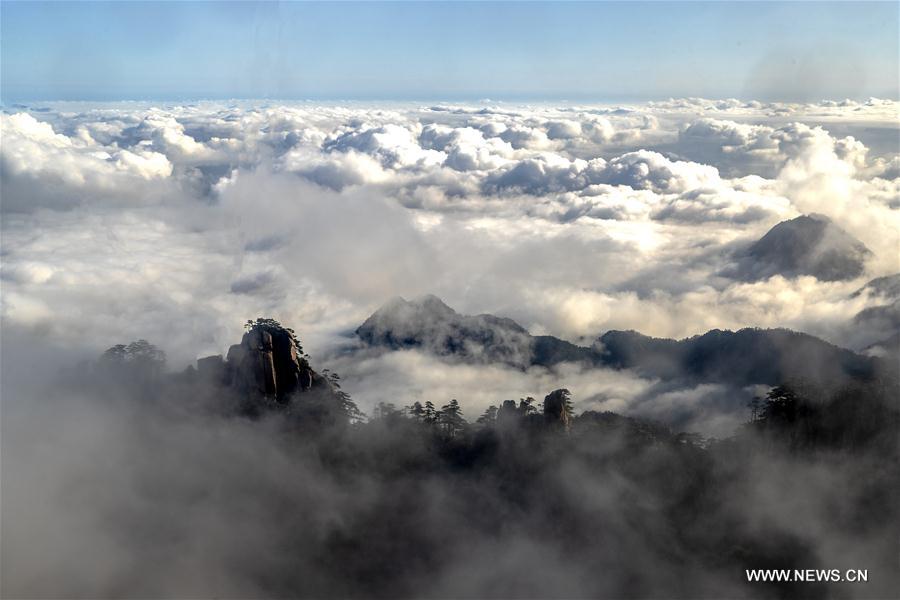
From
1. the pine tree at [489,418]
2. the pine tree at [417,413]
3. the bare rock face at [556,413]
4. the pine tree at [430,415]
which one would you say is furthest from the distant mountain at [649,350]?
the bare rock face at [556,413]

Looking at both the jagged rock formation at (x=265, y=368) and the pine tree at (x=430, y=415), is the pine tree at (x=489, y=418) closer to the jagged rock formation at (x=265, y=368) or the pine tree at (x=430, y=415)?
the pine tree at (x=430, y=415)

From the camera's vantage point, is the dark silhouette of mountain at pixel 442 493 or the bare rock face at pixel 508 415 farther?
the bare rock face at pixel 508 415

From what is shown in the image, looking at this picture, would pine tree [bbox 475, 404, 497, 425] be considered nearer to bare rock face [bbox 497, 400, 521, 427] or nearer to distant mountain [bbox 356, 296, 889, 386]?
bare rock face [bbox 497, 400, 521, 427]

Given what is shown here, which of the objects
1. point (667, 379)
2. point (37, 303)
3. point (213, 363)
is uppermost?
point (213, 363)

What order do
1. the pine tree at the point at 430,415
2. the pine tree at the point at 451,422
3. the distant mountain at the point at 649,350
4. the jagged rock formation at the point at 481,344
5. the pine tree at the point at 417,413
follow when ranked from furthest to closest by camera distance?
the jagged rock formation at the point at 481,344 → the distant mountain at the point at 649,350 → the pine tree at the point at 417,413 → the pine tree at the point at 430,415 → the pine tree at the point at 451,422

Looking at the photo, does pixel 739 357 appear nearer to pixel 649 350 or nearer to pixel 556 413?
pixel 649 350

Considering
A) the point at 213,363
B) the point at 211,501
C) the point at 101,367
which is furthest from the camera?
the point at 101,367

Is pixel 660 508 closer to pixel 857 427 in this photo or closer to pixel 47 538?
pixel 857 427

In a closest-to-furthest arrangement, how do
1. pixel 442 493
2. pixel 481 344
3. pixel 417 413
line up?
pixel 442 493 → pixel 417 413 → pixel 481 344

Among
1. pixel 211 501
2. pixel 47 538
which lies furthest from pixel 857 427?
pixel 47 538

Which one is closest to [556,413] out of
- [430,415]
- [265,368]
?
[430,415]

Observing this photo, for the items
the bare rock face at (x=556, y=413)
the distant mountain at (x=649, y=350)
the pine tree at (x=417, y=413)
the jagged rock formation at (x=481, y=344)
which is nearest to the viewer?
the bare rock face at (x=556, y=413)
